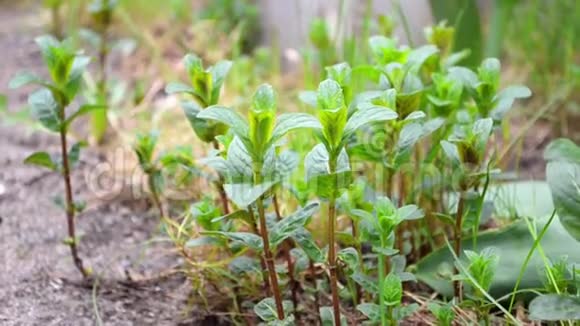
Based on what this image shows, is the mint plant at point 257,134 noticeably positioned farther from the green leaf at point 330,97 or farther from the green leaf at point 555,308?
the green leaf at point 555,308

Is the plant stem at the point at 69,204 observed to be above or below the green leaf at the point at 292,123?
below

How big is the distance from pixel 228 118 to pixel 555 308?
1.31ft

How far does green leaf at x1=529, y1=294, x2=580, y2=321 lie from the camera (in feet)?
2.79

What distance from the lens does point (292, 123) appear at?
82 cm

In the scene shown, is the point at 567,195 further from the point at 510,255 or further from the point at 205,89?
the point at 205,89

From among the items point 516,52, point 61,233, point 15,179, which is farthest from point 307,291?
point 516,52

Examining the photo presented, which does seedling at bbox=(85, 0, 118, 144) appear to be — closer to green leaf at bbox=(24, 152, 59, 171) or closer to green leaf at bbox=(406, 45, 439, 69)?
green leaf at bbox=(24, 152, 59, 171)

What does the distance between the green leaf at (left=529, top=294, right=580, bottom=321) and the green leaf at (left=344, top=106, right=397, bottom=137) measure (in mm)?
263

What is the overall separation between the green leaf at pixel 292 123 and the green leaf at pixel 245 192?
0.05m

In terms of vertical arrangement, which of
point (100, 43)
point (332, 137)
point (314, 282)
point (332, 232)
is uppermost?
point (100, 43)

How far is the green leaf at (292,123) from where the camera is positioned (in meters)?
0.81

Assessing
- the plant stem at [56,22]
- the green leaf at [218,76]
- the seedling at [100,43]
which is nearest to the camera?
the green leaf at [218,76]

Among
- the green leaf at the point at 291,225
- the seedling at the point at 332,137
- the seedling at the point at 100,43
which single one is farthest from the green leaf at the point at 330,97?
the seedling at the point at 100,43

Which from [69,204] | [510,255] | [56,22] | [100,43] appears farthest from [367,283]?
[56,22]
